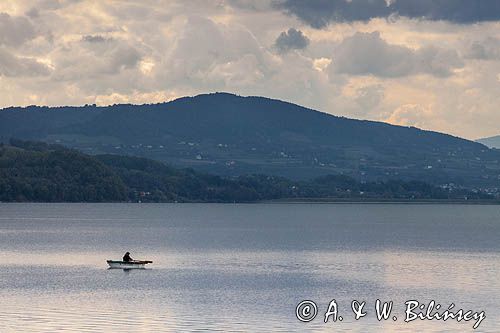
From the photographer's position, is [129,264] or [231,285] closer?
[231,285]

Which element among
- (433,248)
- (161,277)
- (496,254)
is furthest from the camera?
(433,248)

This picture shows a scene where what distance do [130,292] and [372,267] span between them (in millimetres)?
43764

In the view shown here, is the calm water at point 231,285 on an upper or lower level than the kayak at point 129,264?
lower

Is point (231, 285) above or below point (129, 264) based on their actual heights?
below

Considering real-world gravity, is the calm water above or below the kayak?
below

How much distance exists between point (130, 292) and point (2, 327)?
2669 centimetres

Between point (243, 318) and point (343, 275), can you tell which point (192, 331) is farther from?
point (343, 275)

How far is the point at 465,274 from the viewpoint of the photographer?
127188mm

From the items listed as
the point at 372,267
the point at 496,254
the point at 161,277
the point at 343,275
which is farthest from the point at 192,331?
the point at 496,254

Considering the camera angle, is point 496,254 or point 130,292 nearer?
point 130,292

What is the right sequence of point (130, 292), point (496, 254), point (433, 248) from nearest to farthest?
point (130, 292), point (496, 254), point (433, 248)

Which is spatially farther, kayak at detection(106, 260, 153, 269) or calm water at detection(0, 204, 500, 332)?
kayak at detection(106, 260, 153, 269)

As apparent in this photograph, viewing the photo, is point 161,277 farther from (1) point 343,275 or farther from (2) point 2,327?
(2) point 2,327

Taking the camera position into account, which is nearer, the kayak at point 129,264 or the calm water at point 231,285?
the calm water at point 231,285
